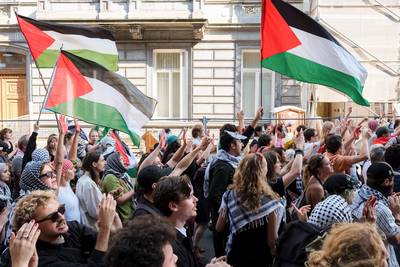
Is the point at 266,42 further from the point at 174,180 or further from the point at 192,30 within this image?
the point at 192,30

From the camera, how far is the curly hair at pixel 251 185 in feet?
14.4

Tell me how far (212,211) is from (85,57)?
12.3ft

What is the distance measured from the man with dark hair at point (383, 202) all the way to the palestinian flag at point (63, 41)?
505 centimetres

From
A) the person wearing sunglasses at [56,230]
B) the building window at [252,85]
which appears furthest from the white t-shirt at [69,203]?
the building window at [252,85]

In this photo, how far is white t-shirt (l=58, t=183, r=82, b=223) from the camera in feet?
16.1

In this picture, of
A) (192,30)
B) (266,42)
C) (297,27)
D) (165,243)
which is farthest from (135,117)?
(192,30)

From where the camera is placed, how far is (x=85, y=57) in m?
8.52

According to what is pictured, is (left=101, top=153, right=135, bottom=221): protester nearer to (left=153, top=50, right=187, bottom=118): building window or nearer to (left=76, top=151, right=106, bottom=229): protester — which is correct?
(left=76, top=151, right=106, bottom=229): protester

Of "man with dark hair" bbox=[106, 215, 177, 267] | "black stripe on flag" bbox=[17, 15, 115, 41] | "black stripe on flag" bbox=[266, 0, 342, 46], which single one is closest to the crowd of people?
"man with dark hair" bbox=[106, 215, 177, 267]

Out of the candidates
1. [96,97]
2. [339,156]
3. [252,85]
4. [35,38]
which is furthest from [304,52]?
[252,85]

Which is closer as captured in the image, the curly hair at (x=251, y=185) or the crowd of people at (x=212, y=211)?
the crowd of people at (x=212, y=211)

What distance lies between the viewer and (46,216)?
3.32 m

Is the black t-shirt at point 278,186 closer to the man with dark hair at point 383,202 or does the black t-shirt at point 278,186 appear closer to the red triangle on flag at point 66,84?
the man with dark hair at point 383,202

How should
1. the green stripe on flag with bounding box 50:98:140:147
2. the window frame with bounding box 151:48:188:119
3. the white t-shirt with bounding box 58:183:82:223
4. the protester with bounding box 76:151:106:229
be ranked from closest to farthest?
1. the white t-shirt with bounding box 58:183:82:223
2. the protester with bounding box 76:151:106:229
3. the green stripe on flag with bounding box 50:98:140:147
4. the window frame with bounding box 151:48:188:119
